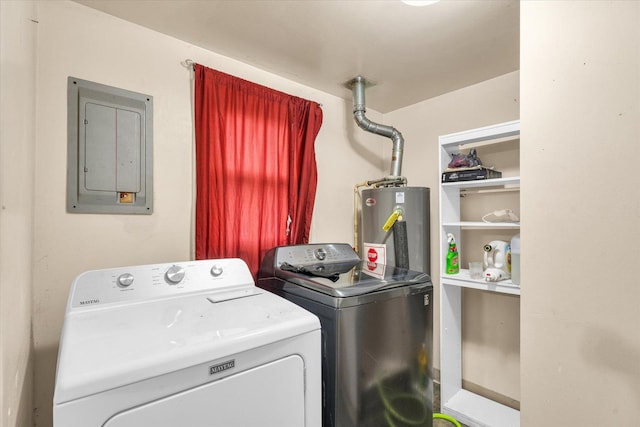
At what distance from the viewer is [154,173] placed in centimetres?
170

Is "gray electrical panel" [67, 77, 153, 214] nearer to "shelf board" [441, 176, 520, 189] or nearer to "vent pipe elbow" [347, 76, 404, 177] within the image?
"vent pipe elbow" [347, 76, 404, 177]

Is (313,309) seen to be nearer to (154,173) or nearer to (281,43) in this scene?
(154,173)

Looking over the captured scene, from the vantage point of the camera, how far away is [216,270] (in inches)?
57.6

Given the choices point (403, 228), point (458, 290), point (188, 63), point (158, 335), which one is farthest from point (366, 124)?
point (158, 335)

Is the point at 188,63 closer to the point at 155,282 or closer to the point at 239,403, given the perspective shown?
the point at 155,282

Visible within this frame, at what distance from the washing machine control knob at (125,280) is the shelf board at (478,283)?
1895 millimetres

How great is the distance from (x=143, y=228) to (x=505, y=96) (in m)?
2.61

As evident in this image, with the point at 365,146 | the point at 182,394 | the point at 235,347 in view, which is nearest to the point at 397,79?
the point at 365,146

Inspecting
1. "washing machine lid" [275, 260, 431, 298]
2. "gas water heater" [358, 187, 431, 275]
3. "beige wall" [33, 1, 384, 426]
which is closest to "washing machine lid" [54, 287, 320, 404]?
"washing machine lid" [275, 260, 431, 298]

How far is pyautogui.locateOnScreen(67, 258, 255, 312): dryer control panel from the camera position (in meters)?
1.17

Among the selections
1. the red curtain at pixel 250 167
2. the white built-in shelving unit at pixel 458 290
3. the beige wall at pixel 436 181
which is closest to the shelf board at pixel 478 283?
the white built-in shelving unit at pixel 458 290

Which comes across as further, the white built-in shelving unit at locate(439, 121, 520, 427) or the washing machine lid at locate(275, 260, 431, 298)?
the white built-in shelving unit at locate(439, 121, 520, 427)

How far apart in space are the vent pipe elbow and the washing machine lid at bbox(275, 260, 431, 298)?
1044 mm

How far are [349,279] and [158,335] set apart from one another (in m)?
0.89
